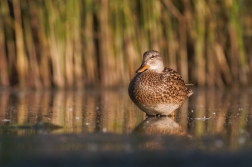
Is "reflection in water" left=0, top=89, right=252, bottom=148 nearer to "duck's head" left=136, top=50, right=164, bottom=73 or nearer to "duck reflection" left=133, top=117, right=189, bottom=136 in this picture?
"duck reflection" left=133, top=117, right=189, bottom=136

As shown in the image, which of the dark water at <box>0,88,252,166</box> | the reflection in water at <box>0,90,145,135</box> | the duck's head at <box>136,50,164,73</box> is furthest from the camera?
the duck's head at <box>136,50,164,73</box>

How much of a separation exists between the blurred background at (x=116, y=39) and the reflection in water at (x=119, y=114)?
0.83 metres

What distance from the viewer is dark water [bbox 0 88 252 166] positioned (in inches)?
164

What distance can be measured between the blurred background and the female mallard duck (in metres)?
4.18

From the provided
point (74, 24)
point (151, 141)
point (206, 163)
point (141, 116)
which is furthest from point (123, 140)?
point (74, 24)

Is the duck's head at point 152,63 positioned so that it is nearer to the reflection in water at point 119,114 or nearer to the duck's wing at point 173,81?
the duck's wing at point 173,81

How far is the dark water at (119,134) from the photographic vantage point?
4.18 meters

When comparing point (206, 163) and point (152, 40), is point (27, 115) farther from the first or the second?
point (152, 40)

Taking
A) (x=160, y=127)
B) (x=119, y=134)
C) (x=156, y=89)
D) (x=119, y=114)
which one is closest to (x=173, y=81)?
(x=156, y=89)

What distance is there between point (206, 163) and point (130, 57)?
26.3ft

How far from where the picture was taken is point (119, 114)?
291 inches

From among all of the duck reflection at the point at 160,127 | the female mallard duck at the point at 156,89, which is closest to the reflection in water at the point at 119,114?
the duck reflection at the point at 160,127

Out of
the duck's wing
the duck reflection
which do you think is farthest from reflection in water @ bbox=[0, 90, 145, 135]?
the duck's wing

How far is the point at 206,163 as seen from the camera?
4.02 meters
